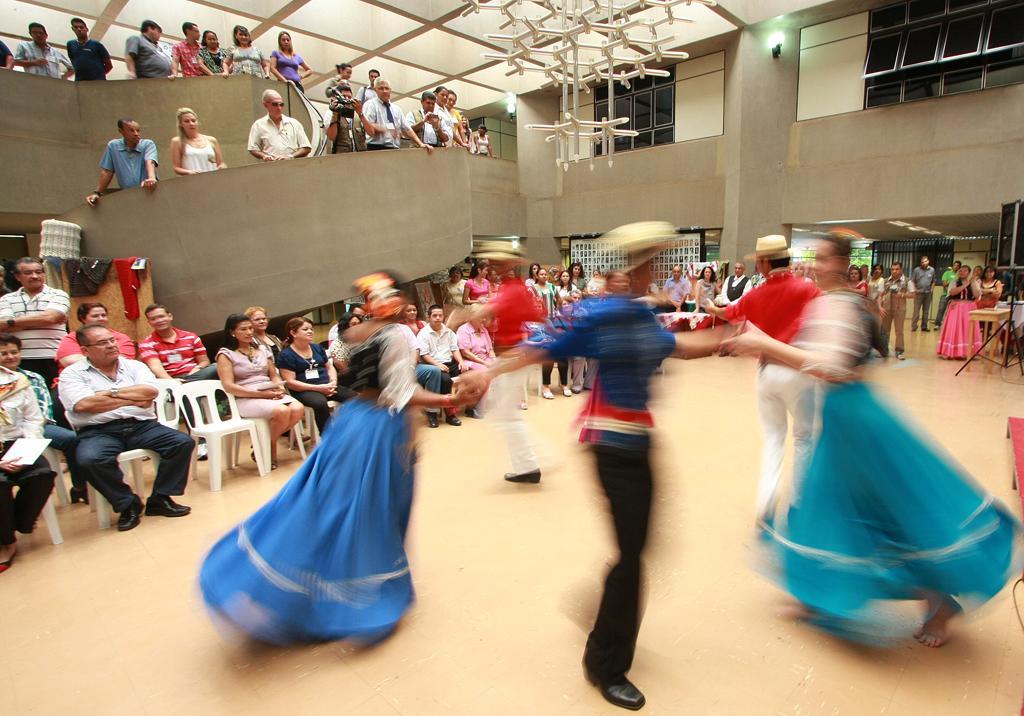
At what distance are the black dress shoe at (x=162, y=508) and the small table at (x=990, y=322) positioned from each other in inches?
357

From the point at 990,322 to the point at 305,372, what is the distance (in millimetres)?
9245

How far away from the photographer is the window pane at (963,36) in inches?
370

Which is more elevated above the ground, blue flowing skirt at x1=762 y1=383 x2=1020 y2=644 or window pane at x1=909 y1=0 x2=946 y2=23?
window pane at x1=909 y1=0 x2=946 y2=23

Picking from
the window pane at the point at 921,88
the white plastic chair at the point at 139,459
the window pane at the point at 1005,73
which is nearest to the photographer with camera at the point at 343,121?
the white plastic chair at the point at 139,459

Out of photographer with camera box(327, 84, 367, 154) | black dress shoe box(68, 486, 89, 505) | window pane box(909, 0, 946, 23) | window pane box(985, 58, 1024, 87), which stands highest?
window pane box(909, 0, 946, 23)

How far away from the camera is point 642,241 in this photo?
1.72 metres

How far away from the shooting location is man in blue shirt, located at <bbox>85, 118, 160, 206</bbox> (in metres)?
5.73

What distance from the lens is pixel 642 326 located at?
174 centimetres

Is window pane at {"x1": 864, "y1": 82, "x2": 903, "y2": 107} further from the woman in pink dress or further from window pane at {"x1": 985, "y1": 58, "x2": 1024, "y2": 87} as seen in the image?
the woman in pink dress

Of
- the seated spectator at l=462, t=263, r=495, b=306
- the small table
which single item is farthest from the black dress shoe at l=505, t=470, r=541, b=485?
the small table

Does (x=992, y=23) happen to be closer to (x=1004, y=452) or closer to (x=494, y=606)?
(x=1004, y=452)

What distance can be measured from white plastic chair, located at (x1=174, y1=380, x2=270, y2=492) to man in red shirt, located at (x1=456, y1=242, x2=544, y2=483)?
178 centimetres

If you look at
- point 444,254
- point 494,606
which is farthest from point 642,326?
point 444,254

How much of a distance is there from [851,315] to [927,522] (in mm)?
730
